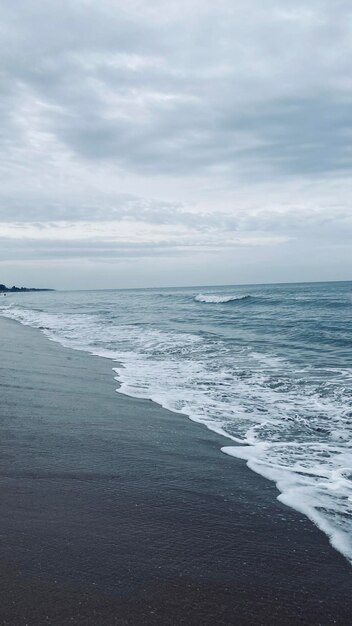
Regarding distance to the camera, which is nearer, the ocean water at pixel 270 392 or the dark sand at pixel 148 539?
the dark sand at pixel 148 539

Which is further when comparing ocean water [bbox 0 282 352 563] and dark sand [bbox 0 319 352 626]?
ocean water [bbox 0 282 352 563]

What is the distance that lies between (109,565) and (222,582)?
673mm

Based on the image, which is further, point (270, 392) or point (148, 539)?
point (270, 392)

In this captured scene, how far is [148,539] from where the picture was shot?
290 centimetres

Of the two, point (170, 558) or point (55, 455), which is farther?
point (55, 455)

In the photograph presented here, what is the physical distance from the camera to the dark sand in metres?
2.28

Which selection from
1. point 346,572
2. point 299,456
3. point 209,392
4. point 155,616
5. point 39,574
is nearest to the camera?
point 155,616

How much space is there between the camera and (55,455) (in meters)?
4.22

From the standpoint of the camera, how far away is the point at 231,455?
4.68 metres

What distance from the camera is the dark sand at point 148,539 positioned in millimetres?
2281

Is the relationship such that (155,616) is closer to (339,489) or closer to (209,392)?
(339,489)

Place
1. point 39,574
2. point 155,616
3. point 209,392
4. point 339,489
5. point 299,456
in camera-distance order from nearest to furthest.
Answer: point 155,616
point 39,574
point 339,489
point 299,456
point 209,392

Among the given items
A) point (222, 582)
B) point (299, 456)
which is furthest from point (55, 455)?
point (299, 456)

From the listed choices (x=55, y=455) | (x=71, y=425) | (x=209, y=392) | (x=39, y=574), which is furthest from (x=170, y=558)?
(x=209, y=392)
